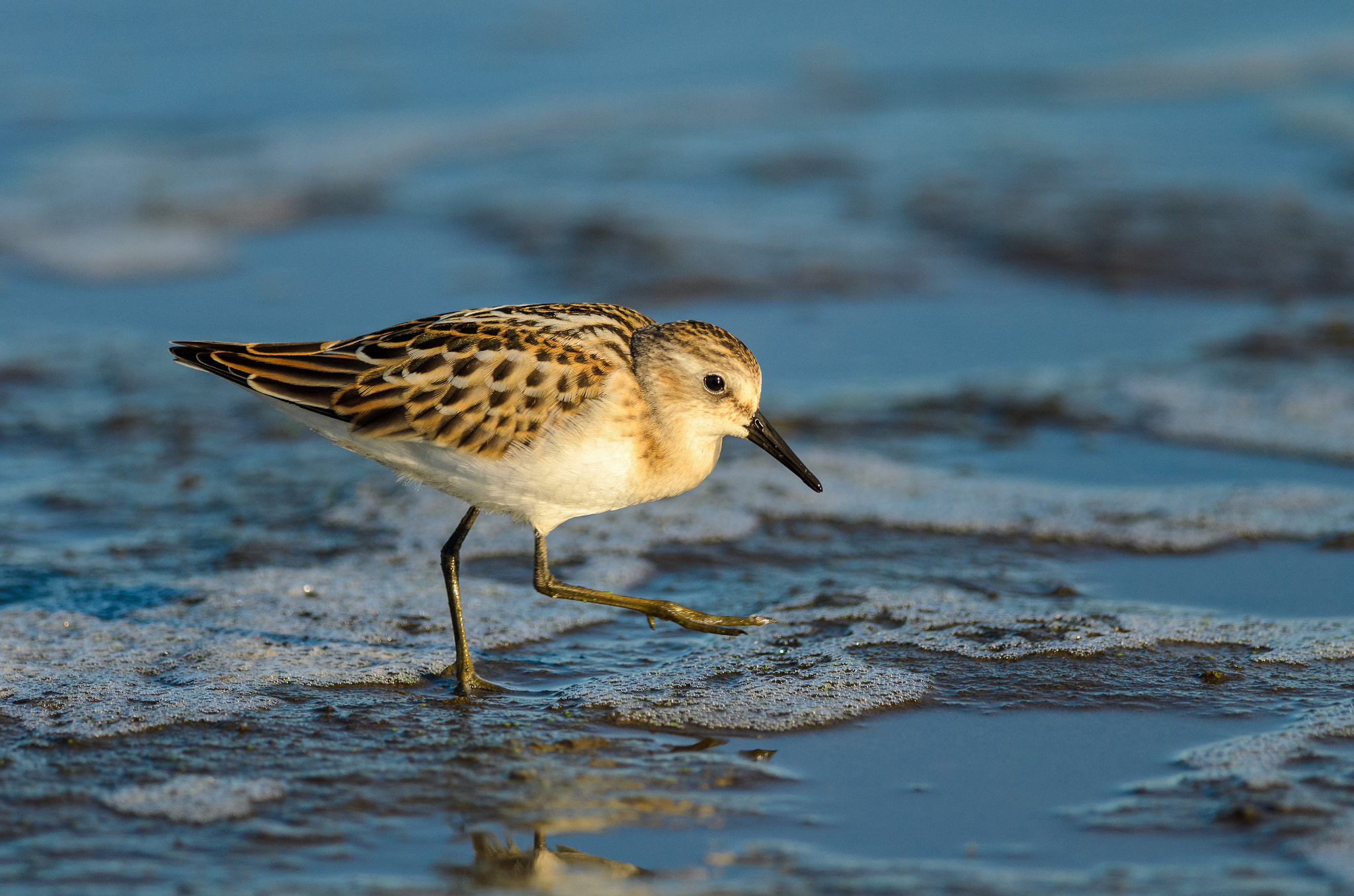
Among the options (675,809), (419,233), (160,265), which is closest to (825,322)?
(419,233)

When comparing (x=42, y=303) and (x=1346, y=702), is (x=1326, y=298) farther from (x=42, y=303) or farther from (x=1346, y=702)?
(x=42, y=303)

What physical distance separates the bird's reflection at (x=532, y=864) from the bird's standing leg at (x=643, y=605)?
5.13ft

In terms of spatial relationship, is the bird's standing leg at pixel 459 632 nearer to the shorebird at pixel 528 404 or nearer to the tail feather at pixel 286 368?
the shorebird at pixel 528 404

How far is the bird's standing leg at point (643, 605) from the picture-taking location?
19.0 ft

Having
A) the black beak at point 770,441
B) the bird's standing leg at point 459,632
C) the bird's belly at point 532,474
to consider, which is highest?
the black beak at point 770,441

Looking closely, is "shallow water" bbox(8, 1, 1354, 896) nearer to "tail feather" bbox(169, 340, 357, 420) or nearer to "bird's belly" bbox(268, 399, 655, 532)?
"bird's belly" bbox(268, 399, 655, 532)

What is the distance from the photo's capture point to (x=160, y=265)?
1221cm

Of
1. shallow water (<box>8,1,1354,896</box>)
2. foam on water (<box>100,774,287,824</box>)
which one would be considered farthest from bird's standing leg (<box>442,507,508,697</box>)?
foam on water (<box>100,774,287,824</box>)

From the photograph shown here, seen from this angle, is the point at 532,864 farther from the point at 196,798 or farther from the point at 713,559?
the point at 713,559

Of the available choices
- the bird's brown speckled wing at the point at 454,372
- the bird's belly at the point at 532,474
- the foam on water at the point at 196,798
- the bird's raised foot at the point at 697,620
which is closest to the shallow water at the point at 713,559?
the foam on water at the point at 196,798

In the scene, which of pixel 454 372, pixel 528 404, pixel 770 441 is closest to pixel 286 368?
pixel 454 372

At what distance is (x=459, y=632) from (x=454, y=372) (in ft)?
3.13

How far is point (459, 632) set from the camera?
17.9ft

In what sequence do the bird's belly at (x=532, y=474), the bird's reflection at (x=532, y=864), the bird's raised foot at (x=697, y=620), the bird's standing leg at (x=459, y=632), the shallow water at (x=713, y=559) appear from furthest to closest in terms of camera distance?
the bird's raised foot at (x=697, y=620) → the bird's standing leg at (x=459, y=632) → the bird's belly at (x=532, y=474) → the shallow water at (x=713, y=559) → the bird's reflection at (x=532, y=864)
